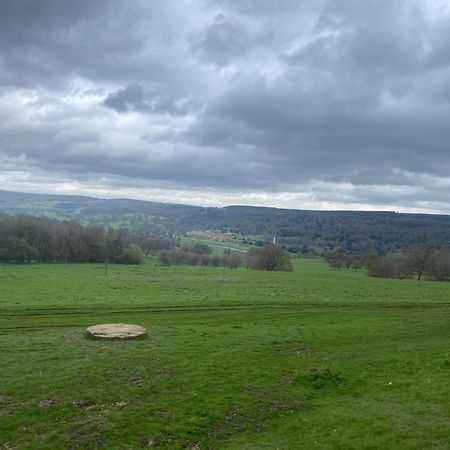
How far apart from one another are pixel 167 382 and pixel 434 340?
50.4ft

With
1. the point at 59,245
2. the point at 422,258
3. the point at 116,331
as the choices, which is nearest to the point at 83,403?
the point at 116,331

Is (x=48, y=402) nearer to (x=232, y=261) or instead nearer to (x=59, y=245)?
(x=59, y=245)

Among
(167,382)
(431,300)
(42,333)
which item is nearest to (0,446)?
(167,382)

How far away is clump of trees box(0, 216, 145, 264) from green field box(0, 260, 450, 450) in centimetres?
6204

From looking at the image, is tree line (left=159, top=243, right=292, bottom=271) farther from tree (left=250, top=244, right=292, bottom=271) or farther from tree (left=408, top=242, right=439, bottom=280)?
tree (left=408, top=242, right=439, bottom=280)

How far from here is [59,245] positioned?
96625 millimetres

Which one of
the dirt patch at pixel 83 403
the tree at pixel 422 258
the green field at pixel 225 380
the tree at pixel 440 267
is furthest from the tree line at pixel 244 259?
the dirt patch at pixel 83 403

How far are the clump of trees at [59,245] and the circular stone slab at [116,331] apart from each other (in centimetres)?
7243

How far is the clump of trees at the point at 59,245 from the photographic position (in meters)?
88.1

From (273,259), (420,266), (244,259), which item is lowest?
(244,259)

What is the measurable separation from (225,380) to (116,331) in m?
8.07

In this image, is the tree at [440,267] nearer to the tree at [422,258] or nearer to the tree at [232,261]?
the tree at [422,258]

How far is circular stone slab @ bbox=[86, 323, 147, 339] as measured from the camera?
21792 mm

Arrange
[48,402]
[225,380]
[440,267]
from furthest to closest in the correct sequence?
[440,267] < [225,380] < [48,402]
